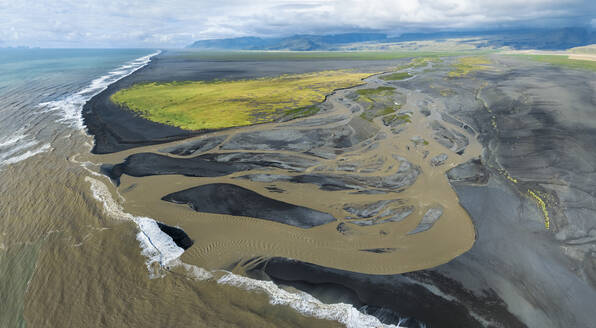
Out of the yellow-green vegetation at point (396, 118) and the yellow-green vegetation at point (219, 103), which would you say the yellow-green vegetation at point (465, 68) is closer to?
the yellow-green vegetation at point (219, 103)

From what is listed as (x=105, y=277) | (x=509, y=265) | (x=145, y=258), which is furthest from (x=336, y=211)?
(x=105, y=277)

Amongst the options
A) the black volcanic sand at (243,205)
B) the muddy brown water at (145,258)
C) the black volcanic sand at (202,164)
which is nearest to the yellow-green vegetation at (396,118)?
the muddy brown water at (145,258)

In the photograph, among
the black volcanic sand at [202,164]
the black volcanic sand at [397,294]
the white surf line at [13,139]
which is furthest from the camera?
the white surf line at [13,139]

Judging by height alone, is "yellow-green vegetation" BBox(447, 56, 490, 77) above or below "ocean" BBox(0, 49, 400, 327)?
above

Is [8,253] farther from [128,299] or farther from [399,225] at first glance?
[399,225]

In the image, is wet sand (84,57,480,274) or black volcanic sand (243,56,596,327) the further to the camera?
wet sand (84,57,480,274)

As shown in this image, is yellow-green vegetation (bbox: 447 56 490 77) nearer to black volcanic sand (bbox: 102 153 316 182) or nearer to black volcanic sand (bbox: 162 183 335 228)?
black volcanic sand (bbox: 102 153 316 182)

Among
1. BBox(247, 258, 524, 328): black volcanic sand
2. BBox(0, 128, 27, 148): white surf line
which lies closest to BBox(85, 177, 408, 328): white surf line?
BBox(247, 258, 524, 328): black volcanic sand
